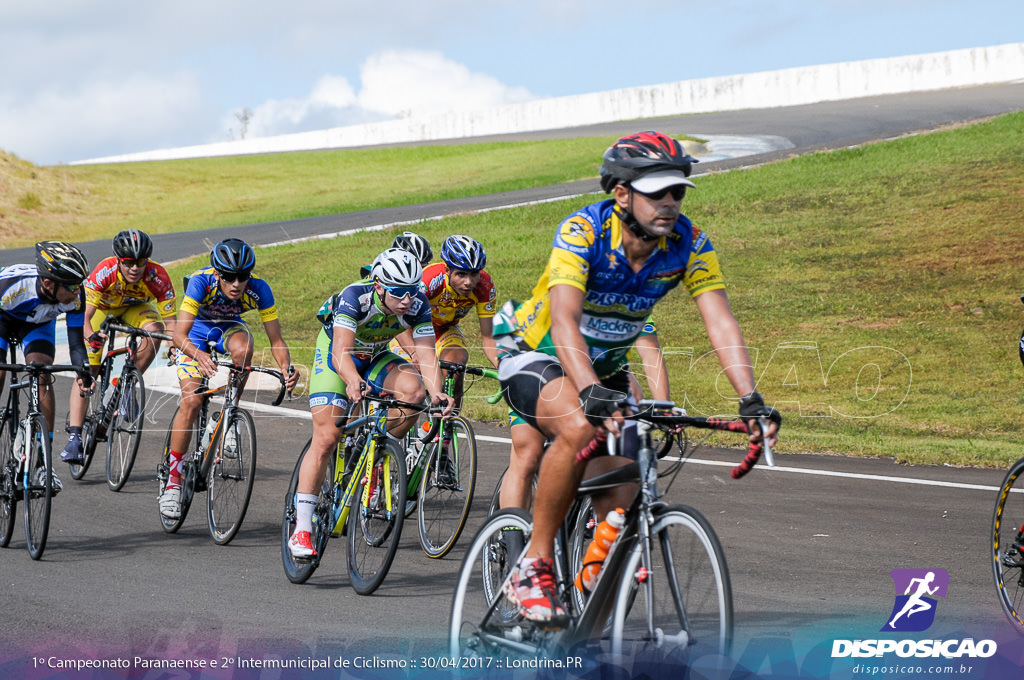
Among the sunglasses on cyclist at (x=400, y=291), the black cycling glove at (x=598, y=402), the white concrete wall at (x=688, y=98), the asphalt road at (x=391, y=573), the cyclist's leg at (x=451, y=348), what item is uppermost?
the white concrete wall at (x=688, y=98)

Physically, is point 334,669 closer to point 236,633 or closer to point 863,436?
point 236,633

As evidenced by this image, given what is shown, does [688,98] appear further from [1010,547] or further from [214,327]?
[1010,547]

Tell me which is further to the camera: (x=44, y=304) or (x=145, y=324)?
(x=145, y=324)

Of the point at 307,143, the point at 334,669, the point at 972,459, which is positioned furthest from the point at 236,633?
the point at 307,143

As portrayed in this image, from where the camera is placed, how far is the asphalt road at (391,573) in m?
5.52

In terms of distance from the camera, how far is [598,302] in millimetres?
4742

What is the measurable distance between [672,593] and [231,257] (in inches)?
203

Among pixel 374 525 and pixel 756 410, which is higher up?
pixel 756 410

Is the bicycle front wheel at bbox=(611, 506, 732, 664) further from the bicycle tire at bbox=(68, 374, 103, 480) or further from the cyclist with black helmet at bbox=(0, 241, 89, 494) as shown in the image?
the bicycle tire at bbox=(68, 374, 103, 480)

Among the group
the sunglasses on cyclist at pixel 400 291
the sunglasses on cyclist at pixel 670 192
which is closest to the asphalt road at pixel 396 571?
the sunglasses on cyclist at pixel 400 291

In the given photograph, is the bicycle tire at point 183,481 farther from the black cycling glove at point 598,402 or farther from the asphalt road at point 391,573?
the black cycling glove at point 598,402

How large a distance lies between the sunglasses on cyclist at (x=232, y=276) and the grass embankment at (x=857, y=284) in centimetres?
506

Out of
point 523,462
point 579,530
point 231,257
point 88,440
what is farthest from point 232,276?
point 579,530

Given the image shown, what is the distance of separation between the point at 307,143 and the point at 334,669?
60.0 meters
